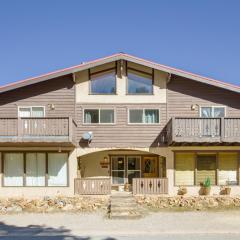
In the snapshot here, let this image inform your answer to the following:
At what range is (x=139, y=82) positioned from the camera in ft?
82.8

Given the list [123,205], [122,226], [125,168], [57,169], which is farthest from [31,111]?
[122,226]

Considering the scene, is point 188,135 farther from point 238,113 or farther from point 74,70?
point 74,70

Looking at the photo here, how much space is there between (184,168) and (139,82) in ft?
19.2

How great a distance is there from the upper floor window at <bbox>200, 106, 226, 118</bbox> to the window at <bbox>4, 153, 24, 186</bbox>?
11219 mm

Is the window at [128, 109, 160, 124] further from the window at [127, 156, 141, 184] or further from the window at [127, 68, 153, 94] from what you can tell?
the window at [127, 156, 141, 184]

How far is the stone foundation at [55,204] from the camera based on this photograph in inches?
872

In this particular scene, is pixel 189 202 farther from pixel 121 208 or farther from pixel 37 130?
pixel 37 130

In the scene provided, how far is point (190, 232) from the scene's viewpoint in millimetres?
16594

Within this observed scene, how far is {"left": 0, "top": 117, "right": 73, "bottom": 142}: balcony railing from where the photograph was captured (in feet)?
74.5

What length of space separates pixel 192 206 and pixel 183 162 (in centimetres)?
309

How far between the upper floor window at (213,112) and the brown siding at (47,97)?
793 centimetres

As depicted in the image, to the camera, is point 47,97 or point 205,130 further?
point 47,97

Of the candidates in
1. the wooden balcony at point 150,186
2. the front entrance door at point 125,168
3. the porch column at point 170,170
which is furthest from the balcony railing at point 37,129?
the porch column at point 170,170

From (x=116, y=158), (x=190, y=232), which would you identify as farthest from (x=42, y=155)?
(x=190, y=232)
